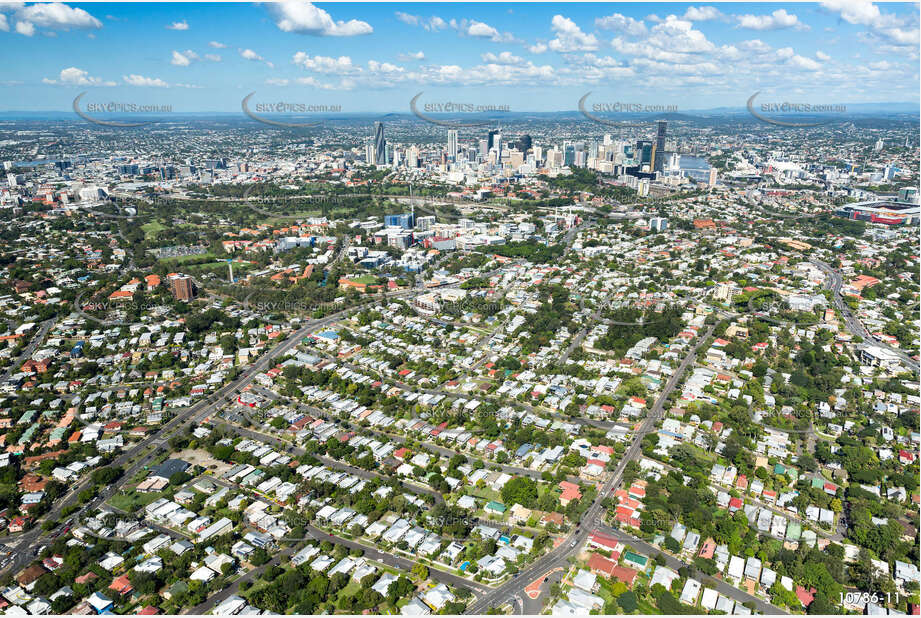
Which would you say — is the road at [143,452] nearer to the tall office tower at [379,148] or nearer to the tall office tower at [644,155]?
the tall office tower at [644,155]

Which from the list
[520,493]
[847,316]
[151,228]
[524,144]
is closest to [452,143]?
[524,144]

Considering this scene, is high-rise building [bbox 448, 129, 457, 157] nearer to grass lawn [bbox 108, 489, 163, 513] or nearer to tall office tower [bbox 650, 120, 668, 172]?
tall office tower [bbox 650, 120, 668, 172]

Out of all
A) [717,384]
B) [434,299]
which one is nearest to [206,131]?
[434,299]

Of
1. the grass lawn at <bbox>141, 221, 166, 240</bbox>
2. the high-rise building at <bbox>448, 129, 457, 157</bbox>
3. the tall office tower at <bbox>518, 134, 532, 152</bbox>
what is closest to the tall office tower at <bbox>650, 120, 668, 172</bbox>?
the tall office tower at <bbox>518, 134, 532, 152</bbox>

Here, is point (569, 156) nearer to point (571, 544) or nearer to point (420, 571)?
point (571, 544)

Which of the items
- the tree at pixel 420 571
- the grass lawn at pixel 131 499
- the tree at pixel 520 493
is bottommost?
the grass lawn at pixel 131 499

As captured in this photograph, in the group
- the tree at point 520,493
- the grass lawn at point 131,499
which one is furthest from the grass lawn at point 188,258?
the tree at point 520,493
